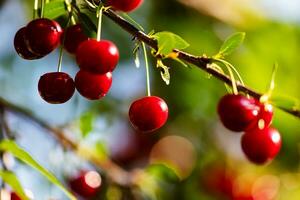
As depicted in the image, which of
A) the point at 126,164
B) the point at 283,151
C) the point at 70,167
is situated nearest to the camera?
the point at 70,167

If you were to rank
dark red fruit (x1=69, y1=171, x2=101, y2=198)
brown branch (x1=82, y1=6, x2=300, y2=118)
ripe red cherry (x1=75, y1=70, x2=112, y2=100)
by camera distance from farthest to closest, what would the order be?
1. dark red fruit (x1=69, y1=171, x2=101, y2=198)
2. ripe red cherry (x1=75, y1=70, x2=112, y2=100)
3. brown branch (x1=82, y1=6, x2=300, y2=118)

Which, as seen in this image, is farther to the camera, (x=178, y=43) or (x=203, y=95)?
(x=203, y=95)

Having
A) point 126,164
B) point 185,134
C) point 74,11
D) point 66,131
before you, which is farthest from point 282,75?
point 74,11

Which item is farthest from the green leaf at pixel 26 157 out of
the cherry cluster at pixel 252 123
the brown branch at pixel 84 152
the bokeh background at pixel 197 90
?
the bokeh background at pixel 197 90

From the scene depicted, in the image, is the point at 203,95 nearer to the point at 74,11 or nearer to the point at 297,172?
the point at 297,172

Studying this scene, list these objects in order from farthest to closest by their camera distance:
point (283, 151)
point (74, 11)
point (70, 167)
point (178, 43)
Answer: point (283, 151), point (70, 167), point (74, 11), point (178, 43)

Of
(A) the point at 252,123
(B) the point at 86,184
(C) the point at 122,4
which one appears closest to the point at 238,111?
(A) the point at 252,123

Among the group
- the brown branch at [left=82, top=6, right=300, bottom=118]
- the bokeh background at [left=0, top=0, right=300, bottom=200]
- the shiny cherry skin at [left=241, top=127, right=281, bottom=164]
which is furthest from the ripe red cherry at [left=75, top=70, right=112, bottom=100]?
the bokeh background at [left=0, top=0, right=300, bottom=200]

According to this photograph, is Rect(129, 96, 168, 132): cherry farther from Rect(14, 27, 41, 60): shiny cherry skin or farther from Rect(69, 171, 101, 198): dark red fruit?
Rect(69, 171, 101, 198): dark red fruit
